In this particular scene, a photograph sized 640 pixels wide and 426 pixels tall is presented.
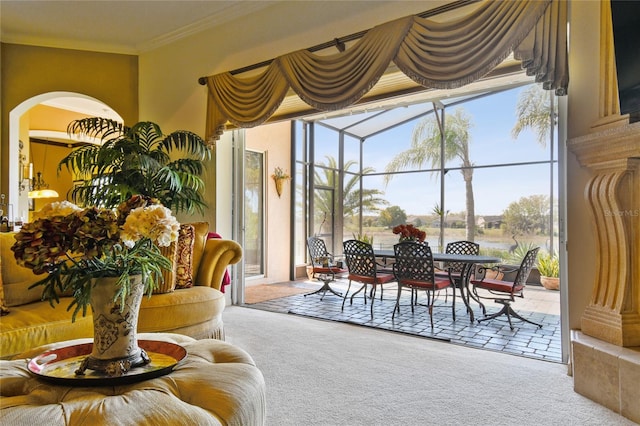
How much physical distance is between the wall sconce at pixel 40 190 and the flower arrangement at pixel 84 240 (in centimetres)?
735

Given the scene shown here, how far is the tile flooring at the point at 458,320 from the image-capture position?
10.9 feet

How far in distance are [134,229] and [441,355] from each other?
2.51 meters

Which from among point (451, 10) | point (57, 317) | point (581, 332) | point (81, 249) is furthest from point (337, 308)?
point (81, 249)

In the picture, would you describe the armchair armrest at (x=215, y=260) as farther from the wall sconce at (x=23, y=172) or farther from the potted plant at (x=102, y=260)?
the wall sconce at (x=23, y=172)

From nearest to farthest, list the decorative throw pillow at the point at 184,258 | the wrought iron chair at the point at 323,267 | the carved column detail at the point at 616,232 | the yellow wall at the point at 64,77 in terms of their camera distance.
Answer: the carved column detail at the point at 616,232 → the decorative throw pillow at the point at 184,258 → the yellow wall at the point at 64,77 → the wrought iron chair at the point at 323,267

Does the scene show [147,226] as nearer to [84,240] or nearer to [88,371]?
[84,240]

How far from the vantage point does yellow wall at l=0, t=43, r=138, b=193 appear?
15.9ft

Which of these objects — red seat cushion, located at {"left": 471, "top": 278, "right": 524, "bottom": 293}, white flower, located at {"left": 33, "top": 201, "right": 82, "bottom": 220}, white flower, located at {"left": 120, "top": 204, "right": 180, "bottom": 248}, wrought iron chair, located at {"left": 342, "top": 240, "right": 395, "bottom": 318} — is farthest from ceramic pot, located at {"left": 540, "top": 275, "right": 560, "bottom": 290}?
white flower, located at {"left": 33, "top": 201, "right": 82, "bottom": 220}

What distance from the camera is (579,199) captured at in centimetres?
264

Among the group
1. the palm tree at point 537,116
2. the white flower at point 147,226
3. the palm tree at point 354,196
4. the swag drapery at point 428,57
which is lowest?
the white flower at point 147,226

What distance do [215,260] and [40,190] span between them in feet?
20.7

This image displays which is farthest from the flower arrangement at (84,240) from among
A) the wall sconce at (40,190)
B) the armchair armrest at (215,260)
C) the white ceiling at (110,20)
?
the wall sconce at (40,190)

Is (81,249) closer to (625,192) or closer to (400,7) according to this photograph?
(625,192)

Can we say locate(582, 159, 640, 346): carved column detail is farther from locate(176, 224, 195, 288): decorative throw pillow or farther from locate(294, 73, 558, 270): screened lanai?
locate(294, 73, 558, 270): screened lanai
